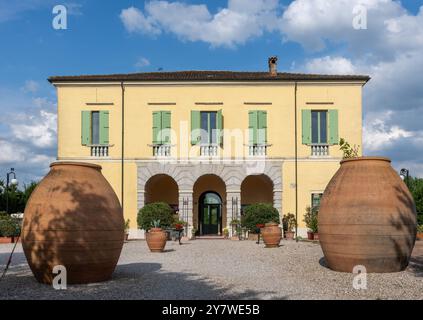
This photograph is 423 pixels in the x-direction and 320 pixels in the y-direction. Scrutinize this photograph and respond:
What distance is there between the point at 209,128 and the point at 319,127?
16.5ft

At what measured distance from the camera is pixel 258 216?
22219mm

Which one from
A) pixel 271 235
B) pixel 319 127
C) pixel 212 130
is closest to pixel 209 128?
pixel 212 130

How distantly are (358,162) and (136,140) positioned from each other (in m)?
15.1

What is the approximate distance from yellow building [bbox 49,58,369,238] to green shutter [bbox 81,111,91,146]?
5 centimetres

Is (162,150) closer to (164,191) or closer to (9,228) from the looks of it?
(164,191)

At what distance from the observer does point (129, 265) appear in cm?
1214

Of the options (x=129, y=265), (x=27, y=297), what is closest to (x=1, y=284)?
(x=27, y=297)

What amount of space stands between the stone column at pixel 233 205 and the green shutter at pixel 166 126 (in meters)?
3.69

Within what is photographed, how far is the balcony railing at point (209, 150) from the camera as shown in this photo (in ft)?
78.2

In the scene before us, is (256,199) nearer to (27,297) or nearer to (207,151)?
(207,151)

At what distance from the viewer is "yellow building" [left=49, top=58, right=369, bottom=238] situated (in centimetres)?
2370

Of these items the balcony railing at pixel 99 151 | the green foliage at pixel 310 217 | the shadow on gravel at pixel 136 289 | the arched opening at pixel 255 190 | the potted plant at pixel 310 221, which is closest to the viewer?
the shadow on gravel at pixel 136 289

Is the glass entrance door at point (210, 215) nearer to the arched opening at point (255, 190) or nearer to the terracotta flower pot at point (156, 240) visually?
the arched opening at point (255, 190)

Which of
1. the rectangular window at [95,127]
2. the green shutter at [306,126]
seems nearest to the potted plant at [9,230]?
the rectangular window at [95,127]
